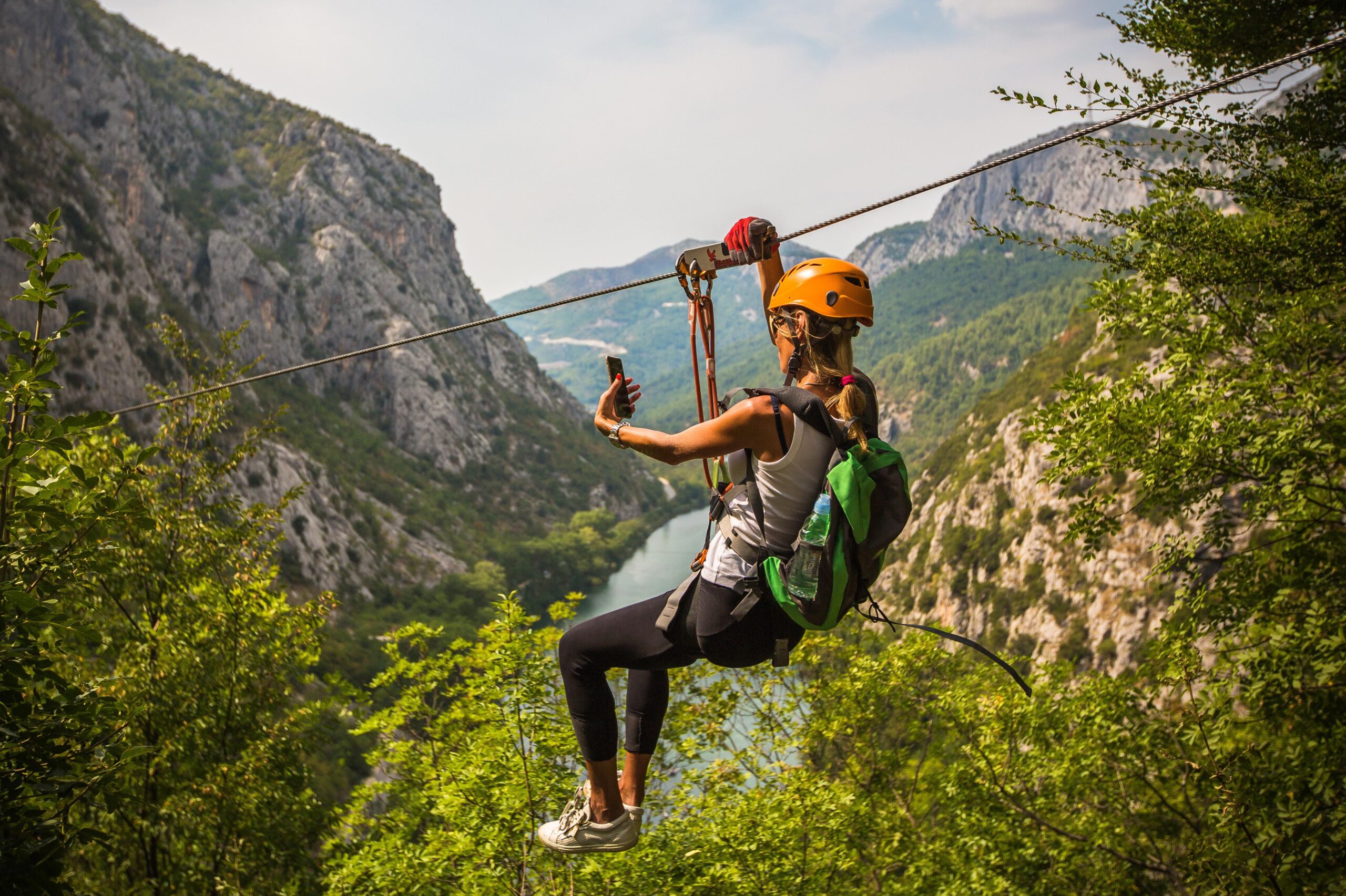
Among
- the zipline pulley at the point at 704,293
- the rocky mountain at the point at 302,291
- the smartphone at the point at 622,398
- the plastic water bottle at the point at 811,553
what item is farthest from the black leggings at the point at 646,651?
the rocky mountain at the point at 302,291

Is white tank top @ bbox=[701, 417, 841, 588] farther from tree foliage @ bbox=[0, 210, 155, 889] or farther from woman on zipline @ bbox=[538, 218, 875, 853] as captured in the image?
tree foliage @ bbox=[0, 210, 155, 889]

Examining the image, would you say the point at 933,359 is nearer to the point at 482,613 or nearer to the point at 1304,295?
the point at 482,613

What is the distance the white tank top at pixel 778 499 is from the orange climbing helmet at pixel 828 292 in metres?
0.43

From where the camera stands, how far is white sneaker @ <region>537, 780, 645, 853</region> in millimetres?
3375

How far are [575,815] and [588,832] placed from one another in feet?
0.33

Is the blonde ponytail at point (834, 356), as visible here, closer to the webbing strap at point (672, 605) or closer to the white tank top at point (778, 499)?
the white tank top at point (778, 499)

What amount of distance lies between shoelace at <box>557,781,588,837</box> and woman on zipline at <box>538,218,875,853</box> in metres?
0.02

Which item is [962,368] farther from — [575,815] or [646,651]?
[646,651]

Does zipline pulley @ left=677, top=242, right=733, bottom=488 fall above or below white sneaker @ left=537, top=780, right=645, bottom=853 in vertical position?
above

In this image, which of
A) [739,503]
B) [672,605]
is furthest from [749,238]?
[672,605]

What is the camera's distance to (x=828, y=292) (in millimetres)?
2910

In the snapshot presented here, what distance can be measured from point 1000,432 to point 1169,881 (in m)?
86.1

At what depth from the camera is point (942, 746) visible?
53.0 feet

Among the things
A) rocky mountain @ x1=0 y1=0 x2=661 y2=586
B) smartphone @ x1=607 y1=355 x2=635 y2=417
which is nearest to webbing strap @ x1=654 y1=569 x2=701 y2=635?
smartphone @ x1=607 y1=355 x2=635 y2=417
